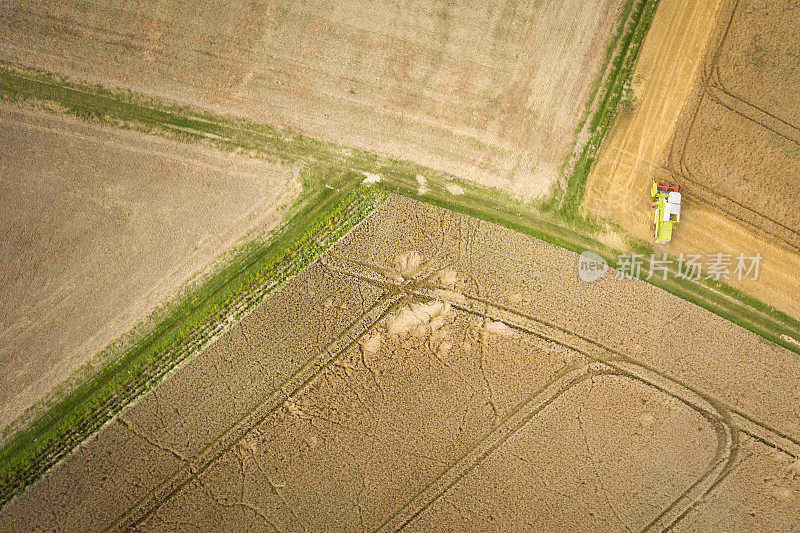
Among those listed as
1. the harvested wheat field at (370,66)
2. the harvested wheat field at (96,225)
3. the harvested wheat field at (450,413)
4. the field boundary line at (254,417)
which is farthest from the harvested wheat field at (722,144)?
the harvested wheat field at (96,225)

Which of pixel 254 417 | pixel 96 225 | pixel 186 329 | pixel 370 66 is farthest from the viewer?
pixel 370 66

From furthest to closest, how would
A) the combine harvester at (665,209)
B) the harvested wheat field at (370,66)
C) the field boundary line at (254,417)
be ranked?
1. the harvested wheat field at (370,66)
2. the combine harvester at (665,209)
3. the field boundary line at (254,417)

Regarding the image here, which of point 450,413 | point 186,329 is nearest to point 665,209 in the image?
point 450,413

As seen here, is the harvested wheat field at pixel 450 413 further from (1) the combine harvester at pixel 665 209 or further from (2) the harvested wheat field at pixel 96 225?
(2) the harvested wheat field at pixel 96 225

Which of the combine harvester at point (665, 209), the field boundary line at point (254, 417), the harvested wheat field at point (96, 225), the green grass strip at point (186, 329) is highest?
the harvested wheat field at point (96, 225)

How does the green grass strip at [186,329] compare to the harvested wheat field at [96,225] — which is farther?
the harvested wheat field at [96,225]

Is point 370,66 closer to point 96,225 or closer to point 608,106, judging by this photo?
point 608,106
